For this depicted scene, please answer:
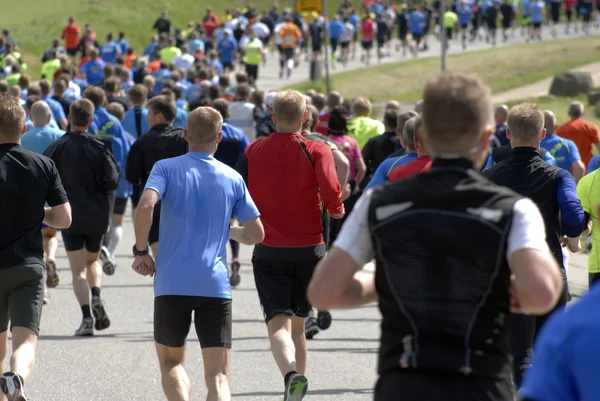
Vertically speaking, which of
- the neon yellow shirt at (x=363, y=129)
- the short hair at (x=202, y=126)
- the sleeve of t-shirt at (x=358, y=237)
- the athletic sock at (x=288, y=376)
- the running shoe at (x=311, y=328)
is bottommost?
the running shoe at (x=311, y=328)

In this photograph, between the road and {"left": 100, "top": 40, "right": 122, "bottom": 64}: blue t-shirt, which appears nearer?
{"left": 100, "top": 40, "right": 122, "bottom": 64}: blue t-shirt

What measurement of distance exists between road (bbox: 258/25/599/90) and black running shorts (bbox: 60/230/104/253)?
27767mm

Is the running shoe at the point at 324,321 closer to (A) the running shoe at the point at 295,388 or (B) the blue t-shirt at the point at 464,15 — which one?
(A) the running shoe at the point at 295,388

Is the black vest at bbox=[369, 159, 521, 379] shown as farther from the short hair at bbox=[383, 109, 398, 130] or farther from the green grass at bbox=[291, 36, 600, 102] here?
the green grass at bbox=[291, 36, 600, 102]

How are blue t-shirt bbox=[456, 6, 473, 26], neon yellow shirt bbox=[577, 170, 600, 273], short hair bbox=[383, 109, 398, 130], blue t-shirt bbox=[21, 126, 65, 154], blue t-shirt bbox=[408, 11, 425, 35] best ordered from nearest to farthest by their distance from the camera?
neon yellow shirt bbox=[577, 170, 600, 273]
blue t-shirt bbox=[21, 126, 65, 154]
short hair bbox=[383, 109, 398, 130]
blue t-shirt bbox=[408, 11, 425, 35]
blue t-shirt bbox=[456, 6, 473, 26]

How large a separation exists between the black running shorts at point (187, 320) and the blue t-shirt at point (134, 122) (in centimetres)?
802

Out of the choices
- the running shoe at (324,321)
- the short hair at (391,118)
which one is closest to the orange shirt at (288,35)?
the short hair at (391,118)

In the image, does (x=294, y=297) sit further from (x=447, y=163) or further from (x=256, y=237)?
(x=447, y=163)

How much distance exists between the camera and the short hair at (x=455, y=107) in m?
3.24

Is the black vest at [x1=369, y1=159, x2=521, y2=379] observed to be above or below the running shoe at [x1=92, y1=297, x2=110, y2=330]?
above

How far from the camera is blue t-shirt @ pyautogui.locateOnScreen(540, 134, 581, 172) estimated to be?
453 inches

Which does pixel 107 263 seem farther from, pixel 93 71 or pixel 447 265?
pixel 93 71

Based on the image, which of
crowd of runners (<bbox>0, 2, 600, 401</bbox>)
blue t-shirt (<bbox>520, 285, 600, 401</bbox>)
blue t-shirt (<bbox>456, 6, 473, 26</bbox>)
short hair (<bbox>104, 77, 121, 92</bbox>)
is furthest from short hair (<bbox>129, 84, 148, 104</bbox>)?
blue t-shirt (<bbox>456, 6, 473, 26</bbox>)

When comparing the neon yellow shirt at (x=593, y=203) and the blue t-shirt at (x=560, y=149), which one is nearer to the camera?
the neon yellow shirt at (x=593, y=203)
